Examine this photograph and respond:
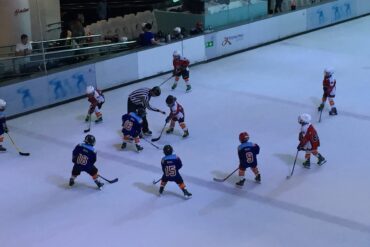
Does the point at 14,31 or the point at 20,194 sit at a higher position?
the point at 14,31

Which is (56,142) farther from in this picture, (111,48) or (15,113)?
(111,48)

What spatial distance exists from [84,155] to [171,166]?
1.28 m

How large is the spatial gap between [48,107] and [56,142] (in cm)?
214

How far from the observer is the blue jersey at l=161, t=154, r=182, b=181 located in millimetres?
9164

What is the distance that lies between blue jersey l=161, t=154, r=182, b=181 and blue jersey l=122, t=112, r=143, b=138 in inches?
74.5

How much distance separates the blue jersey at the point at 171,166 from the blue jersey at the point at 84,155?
1.08m

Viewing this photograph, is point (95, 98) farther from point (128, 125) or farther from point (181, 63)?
point (181, 63)

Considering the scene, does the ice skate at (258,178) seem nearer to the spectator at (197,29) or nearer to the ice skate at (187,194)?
the ice skate at (187,194)

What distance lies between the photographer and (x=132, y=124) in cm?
1097

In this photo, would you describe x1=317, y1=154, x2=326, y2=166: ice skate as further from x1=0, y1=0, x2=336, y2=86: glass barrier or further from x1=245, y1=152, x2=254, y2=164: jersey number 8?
x1=0, y1=0, x2=336, y2=86: glass barrier

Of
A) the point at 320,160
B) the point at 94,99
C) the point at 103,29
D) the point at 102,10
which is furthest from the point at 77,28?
the point at 320,160

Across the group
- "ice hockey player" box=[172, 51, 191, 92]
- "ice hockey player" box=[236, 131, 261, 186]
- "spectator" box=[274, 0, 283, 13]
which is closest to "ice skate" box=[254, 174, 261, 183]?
"ice hockey player" box=[236, 131, 261, 186]

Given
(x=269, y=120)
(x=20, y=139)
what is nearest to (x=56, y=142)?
(x=20, y=139)

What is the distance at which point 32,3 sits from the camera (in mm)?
16156
